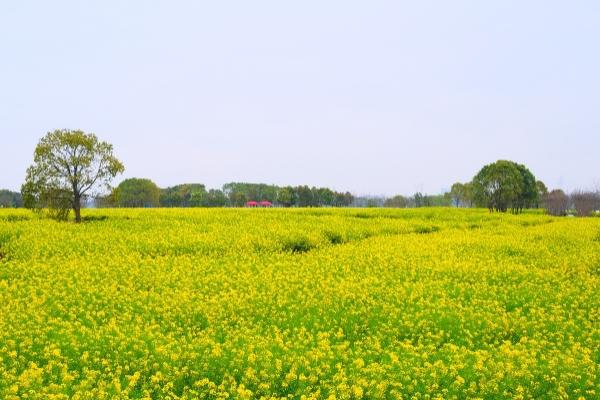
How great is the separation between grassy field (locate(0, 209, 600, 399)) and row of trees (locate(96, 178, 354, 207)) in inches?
3151

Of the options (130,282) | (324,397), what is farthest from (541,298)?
(130,282)

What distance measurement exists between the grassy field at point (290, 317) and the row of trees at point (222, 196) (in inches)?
3151

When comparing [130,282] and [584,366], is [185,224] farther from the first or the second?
[584,366]

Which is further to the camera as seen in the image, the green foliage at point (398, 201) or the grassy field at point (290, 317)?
the green foliage at point (398, 201)

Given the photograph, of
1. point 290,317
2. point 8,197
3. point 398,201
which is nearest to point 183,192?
point 8,197

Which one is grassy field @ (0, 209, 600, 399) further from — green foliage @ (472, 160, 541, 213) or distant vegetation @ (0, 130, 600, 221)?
green foliage @ (472, 160, 541, 213)

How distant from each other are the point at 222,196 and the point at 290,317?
385 ft

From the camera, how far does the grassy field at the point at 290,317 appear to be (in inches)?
430

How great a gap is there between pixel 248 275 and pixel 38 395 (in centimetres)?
1264

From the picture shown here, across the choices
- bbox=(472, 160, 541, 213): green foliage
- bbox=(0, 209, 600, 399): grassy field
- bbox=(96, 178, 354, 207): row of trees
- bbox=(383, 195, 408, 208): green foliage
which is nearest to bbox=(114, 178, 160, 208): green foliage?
bbox=(96, 178, 354, 207): row of trees

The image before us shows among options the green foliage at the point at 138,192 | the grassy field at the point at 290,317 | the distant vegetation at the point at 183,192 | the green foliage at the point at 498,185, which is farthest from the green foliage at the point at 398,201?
the grassy field at the point at 290,317

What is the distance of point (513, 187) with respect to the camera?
74938mm

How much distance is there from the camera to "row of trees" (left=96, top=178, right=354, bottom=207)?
116 m

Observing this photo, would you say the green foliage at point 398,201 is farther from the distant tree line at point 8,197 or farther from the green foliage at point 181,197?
the distant tree line at point 8,197
